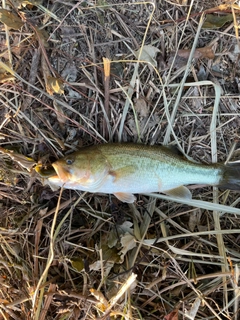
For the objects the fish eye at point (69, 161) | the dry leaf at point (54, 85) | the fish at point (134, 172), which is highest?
the dry leaf at point (54, 85)

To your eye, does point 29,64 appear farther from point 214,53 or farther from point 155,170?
point 214,53

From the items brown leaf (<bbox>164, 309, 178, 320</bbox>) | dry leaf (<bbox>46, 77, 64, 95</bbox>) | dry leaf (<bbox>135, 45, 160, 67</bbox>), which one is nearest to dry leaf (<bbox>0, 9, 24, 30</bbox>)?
dry leaf (<bbox>46, 77, 64, 95</bbox>)

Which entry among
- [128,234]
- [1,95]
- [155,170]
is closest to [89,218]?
[128,234]

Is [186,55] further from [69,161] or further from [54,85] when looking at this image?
[69,161]

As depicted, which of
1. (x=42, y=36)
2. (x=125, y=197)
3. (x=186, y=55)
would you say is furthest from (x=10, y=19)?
(x=125, y=197)

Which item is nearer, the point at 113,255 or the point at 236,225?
the point at 113,255

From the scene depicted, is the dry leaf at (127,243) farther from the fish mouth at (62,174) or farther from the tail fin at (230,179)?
the tail fin at (230,179)

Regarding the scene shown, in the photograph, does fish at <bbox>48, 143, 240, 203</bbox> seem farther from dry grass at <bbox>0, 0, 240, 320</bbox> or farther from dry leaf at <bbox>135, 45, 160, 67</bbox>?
dry leaf at <bbox>135, 45, 160, 67</bbox>

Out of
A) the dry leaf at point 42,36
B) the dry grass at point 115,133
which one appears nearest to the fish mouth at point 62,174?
the dry grass at point 115,133
